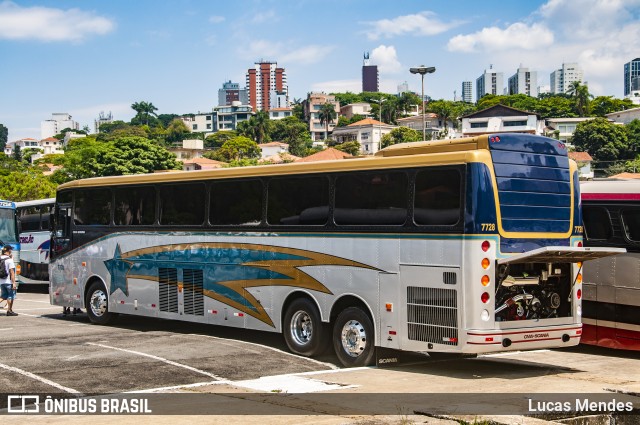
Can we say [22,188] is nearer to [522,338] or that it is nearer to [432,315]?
[432,315]

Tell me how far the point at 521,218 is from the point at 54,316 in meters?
14.5

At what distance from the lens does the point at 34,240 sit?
37.5 metres

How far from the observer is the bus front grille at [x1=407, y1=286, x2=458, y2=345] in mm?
12914

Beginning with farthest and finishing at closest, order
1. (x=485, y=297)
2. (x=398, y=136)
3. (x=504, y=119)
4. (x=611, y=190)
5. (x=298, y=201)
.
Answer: (x=398, y=136), (x=504, y=119), (x=611, y=190), (x=298, y=201), (x=485, y=297)

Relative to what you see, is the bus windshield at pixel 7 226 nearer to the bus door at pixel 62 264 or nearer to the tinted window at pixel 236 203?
the bus door at pixel 62 264

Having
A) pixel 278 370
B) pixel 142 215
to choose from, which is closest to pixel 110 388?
pixel 278 370

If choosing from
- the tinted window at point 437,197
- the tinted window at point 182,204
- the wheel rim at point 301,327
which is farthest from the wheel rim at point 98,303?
the tinted window at point 437,197

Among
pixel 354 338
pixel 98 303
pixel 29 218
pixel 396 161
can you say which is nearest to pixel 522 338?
pixel 354 338

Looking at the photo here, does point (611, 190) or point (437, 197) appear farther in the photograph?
point (611, 190)

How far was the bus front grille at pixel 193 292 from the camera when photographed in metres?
18.0

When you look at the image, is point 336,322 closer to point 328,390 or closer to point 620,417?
point 328,390

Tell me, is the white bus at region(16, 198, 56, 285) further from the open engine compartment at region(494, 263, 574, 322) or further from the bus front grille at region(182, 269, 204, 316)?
the open engine compartment at region(494, 263, 574, 322)

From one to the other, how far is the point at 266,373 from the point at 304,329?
2027 mm

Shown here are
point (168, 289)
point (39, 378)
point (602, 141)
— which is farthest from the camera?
point (602, 141)
